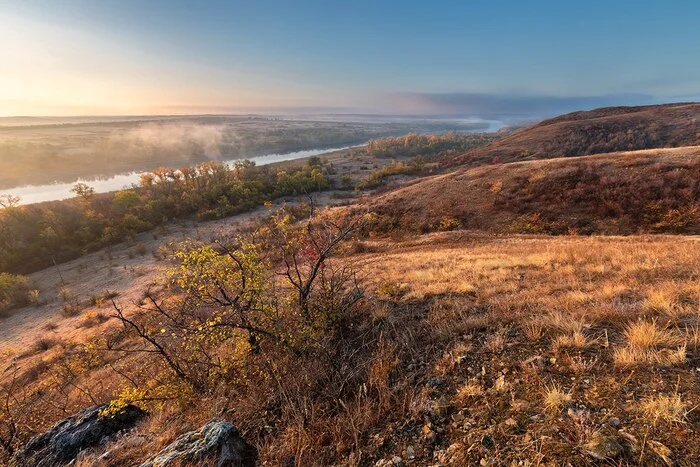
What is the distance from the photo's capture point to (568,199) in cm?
2781

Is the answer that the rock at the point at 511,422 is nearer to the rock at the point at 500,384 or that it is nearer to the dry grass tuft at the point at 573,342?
the rock at the point at 500,384

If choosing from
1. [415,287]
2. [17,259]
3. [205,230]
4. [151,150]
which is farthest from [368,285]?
[151,150]

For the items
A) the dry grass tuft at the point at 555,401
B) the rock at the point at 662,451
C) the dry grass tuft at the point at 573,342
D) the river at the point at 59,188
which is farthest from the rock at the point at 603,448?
the river at the point at 59,188

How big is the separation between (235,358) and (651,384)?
681 centimetres

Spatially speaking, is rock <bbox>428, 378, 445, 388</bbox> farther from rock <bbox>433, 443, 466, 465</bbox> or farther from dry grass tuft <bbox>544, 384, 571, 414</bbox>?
dry grass tuft <bbox>544, 384, 571, 414</bbox>

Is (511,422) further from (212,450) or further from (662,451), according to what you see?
(212,450)

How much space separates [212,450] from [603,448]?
4379 millimetres

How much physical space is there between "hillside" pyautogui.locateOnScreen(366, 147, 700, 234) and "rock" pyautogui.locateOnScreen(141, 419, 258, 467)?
2631cm

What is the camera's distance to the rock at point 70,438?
5301mm

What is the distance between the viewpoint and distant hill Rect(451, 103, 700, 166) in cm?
5891

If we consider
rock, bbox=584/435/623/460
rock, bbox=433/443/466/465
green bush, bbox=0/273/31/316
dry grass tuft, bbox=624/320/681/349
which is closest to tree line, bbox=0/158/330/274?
green bush, bbox=0/273/31/316

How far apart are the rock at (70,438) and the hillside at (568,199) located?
88.6ft

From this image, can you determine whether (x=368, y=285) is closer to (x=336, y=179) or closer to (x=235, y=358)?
(x=235, y=358)

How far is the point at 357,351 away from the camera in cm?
660
